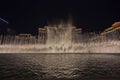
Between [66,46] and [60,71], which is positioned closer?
[60,71]

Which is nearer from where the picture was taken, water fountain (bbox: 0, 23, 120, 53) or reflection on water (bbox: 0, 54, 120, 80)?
reflection on water (bbox: 0, 54, 120, 80)

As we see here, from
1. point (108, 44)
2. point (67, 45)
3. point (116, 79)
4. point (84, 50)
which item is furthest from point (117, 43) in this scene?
point (116, 79)

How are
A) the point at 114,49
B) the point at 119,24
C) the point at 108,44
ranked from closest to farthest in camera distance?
the point at 114,49 → the point at 108,44 → the point at 119,24

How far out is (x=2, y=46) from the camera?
254 feet

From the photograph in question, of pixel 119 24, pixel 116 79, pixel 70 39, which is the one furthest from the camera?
pixel 119 24

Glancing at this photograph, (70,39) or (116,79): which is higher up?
(70,39)

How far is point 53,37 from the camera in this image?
283 feet

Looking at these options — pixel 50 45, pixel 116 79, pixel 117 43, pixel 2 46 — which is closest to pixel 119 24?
pixel 117 43

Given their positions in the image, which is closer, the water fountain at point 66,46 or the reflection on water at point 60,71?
the reflection on water at point 60,71

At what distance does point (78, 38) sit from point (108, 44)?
561 inches

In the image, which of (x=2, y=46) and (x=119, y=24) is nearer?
(x=2, y=46)

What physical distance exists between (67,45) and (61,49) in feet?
9.26

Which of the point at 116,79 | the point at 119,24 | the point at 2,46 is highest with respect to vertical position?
the point at 119,24

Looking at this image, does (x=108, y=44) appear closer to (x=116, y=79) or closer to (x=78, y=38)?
(x=78, y=38)
